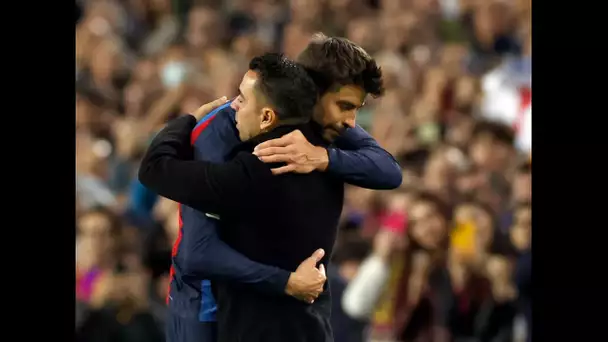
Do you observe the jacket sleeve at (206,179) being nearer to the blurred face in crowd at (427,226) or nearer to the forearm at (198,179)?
the forearm at (198,179)

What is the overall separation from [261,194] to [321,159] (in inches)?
7.9

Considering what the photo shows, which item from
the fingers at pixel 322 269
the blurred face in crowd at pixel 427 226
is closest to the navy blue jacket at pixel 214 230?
the fingers at pixel 322 269

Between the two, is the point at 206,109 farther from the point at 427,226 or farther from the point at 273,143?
the point at 427,226

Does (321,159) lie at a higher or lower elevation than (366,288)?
higher

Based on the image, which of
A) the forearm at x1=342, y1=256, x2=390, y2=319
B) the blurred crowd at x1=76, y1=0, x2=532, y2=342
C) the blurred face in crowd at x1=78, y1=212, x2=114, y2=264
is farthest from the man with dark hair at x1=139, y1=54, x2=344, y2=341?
the blurred face in crowd at x1=78, y1=212, x2=114, y2=264

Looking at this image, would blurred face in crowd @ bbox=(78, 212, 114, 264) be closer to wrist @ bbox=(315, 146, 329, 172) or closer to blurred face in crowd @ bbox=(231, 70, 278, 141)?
blurred face in crowd @ bbox=(231, 70, 278, 141)

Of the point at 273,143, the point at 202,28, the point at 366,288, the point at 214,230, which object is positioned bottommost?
the point at 366,288

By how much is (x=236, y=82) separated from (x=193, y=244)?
1.32 metres

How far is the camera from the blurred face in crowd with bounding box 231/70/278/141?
285 centimetres

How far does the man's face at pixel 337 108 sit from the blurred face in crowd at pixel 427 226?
138 cm

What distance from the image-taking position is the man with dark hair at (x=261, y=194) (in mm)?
2773

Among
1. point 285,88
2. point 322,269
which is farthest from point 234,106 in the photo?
point 322,269

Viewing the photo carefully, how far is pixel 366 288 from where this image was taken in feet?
13.9
